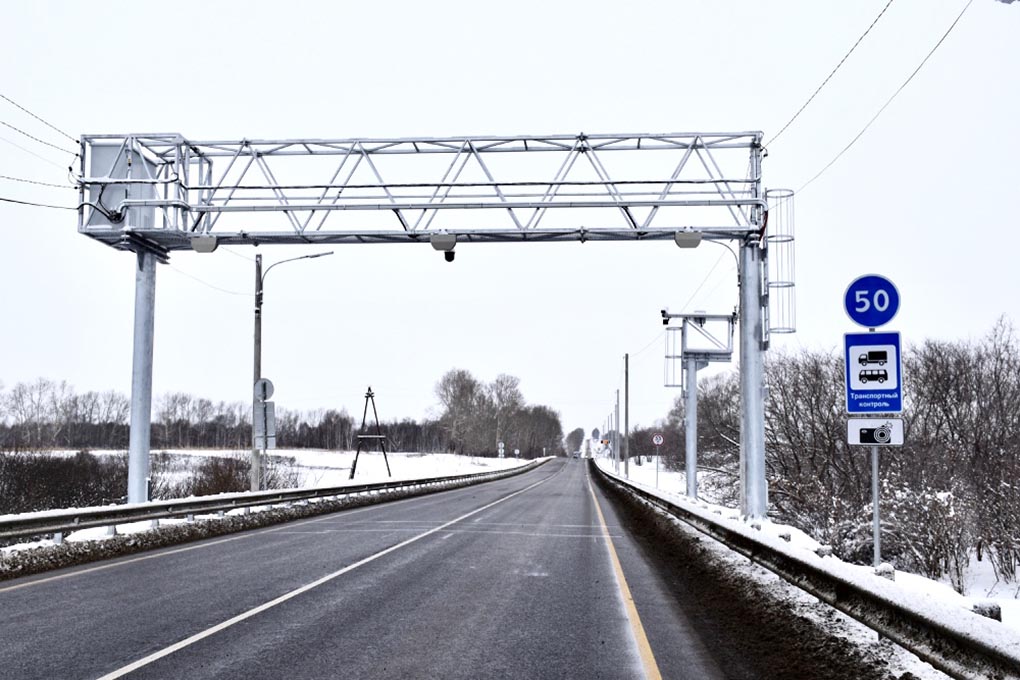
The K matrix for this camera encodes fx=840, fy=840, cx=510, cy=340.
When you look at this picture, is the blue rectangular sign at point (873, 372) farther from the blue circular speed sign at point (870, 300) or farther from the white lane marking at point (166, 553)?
the white lane marking at point (166, 553)

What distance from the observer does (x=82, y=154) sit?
19.9 meters

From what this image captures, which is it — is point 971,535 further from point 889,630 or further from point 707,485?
point 707,485

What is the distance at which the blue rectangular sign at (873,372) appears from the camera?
30.1 ft

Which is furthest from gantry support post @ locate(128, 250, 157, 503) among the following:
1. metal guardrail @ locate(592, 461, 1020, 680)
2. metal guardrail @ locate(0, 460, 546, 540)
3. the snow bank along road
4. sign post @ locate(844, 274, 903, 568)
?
sign post @ locate(844, 274, 903, 568)

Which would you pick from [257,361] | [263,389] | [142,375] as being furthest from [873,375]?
[257,361]

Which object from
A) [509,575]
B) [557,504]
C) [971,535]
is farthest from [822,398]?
[509,575]

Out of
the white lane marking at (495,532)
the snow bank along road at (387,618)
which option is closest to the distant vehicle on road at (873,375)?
the snow bank along road at (387,618)

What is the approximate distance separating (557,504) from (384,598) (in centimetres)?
2279

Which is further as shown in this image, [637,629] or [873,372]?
[873,372]

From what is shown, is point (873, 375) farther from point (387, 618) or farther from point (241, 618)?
point (241, 618)

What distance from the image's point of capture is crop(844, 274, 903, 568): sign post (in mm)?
9156

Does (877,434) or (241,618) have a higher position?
(877,434)

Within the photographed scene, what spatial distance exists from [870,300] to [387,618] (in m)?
6.30

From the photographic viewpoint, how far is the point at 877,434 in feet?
30.0
